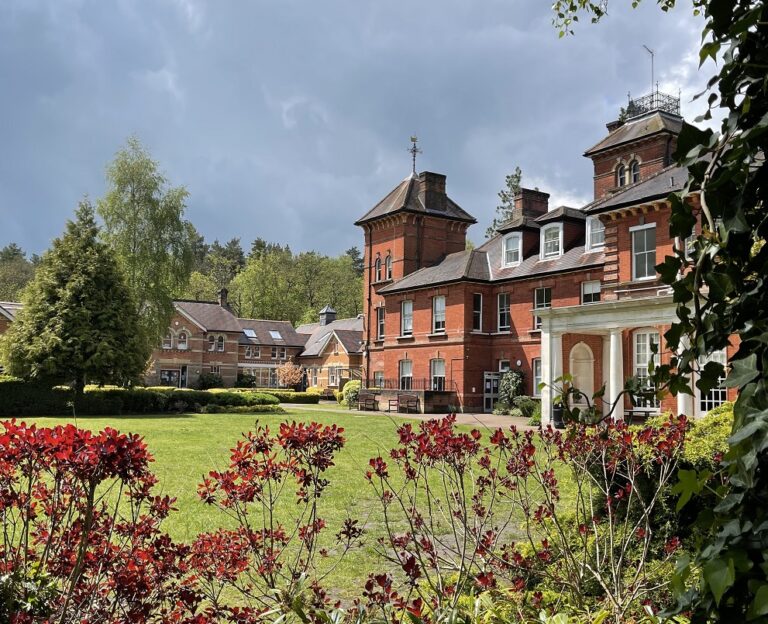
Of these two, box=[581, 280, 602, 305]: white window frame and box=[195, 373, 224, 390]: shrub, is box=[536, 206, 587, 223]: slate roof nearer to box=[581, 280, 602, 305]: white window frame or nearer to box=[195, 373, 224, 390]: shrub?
box=[581, 280, 602, 305]: white window frame

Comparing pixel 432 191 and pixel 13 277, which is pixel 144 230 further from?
pixel 13 277

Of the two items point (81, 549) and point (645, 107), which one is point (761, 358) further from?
point (645, 107)

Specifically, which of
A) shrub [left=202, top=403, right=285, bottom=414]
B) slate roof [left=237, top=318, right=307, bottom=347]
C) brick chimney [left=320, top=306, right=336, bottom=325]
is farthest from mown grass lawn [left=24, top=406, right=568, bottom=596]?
brick chimney [left=320, top=306, right=336, bottom=325]

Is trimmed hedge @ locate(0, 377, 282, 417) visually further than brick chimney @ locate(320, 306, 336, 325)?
No

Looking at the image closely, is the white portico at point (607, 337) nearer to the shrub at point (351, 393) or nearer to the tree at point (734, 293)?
the shrub at point (351, 393)

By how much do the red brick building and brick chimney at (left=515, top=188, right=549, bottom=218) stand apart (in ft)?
0.26

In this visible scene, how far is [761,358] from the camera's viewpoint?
1654 mm

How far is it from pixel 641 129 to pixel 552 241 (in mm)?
7082

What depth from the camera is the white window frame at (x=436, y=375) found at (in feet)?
127

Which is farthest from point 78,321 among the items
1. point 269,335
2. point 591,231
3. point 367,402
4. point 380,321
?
point 269,335

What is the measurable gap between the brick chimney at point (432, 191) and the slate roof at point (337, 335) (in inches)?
736

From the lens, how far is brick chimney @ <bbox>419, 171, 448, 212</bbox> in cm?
4372

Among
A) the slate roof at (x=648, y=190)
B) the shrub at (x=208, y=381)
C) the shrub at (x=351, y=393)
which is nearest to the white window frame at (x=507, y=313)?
the shrub at (x=351, y=393)

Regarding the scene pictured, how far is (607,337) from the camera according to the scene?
29.6 m
